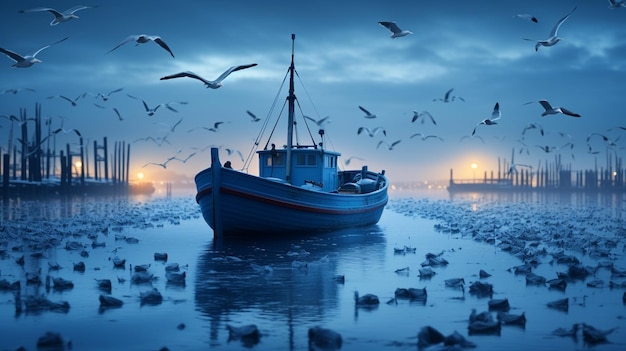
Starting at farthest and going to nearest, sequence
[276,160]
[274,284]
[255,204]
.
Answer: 1. [276,160]
2. [255,204]
3. [274,284]

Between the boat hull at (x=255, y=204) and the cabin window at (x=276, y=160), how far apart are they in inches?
134

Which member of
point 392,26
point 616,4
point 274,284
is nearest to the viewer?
point 274,284

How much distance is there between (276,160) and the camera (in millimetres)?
27078

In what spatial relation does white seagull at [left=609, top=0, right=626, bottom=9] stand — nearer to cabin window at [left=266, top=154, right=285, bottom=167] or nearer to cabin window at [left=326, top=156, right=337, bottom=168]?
cabin window at [left=326, top=156, right=337, bottom=168]

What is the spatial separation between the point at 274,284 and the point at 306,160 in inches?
588

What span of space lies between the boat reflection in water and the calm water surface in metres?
0.03

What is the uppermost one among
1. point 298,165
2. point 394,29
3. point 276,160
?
point 394,29

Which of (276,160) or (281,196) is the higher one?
(276,160)

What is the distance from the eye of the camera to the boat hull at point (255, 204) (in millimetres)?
21750

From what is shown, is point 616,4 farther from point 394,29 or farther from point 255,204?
point 255,204

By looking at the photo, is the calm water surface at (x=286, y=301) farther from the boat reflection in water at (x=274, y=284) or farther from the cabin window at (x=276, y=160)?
the cabin window at (x=276, y=160)

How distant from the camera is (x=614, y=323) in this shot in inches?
367

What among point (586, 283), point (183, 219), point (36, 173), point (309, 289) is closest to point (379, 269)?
point (309, 289)

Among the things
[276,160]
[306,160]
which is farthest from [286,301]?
[306,160]
